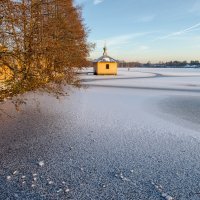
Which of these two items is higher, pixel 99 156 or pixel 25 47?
pixel 25 47

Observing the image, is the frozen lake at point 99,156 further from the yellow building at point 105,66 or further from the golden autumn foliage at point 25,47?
the yellow building at point 105,66

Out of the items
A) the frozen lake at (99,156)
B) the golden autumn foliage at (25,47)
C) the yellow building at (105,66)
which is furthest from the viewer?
the yellow building at (105,66)

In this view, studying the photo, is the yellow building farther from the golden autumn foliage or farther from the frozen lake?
the golden autumn foliage

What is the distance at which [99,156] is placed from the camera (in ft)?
19.7

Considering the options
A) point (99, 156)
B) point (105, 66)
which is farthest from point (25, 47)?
point (105, 66)

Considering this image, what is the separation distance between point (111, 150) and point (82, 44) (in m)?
8.66

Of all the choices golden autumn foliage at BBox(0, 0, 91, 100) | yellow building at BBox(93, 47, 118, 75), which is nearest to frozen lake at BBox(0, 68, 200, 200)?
golden autumn foliage at BBox(0, 0, 91, 100)

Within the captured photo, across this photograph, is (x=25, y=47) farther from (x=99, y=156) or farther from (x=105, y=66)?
(x=105, y=66)

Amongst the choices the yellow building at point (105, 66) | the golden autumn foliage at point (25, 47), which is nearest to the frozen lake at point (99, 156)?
the golden autumn foliage at point (25, 47)

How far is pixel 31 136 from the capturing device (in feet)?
24.4

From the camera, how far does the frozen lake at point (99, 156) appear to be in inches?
173

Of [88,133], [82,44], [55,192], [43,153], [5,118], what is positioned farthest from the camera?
[82,44]

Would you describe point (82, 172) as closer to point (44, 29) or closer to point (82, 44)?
point (44, 29)

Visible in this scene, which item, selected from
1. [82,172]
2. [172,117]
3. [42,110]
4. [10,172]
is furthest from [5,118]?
[172,117]
